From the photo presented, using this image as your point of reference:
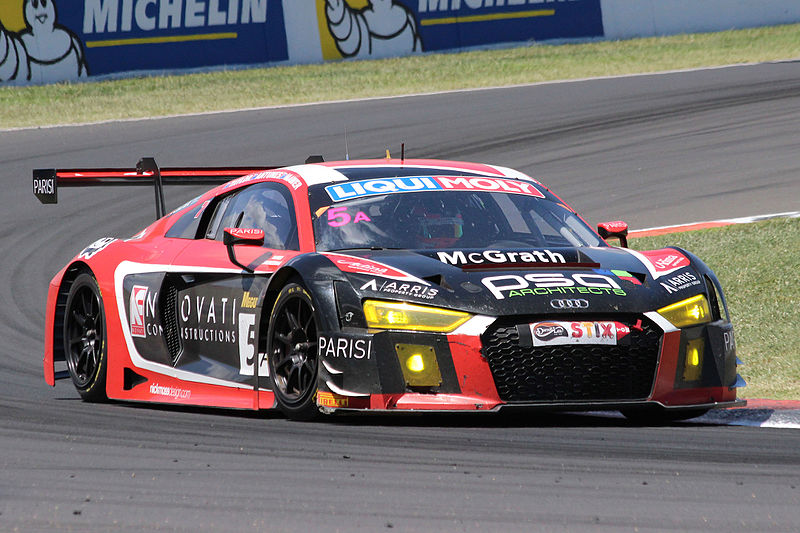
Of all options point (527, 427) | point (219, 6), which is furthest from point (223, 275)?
point (219, 6)

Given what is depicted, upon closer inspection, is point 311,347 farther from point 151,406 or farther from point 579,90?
point 579,90

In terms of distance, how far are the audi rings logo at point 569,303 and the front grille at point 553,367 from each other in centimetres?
5

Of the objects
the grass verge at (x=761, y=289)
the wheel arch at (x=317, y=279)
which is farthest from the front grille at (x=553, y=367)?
the grass verge at (x=761, y=289)

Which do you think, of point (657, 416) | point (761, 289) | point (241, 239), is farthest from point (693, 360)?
point (761, 289)

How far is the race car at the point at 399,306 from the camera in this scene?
5.27 m

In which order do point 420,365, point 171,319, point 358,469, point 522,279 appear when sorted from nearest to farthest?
point 358,469 < point 420,365 < point 522,279 < point 171,319

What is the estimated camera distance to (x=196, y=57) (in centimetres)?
2309

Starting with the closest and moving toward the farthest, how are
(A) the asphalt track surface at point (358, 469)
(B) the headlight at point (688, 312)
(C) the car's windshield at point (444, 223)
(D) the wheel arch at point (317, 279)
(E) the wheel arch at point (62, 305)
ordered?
(A) the asphalt track surface at point (358, 469) → (D) the wheel arch at point (317, 279) → (B) the headlight at point (688, 312) → (C) the car's windshield at point (444, 223) → (E) the wheel arch at point (62, 305)

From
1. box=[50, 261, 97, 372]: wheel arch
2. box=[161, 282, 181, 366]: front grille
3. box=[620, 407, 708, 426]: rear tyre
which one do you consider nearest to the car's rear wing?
box=[50, 261, 97, 372]: wheel arch

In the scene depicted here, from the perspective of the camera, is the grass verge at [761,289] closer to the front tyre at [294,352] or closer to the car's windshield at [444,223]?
the car's windshield at [444,223]

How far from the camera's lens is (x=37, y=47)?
866 inches

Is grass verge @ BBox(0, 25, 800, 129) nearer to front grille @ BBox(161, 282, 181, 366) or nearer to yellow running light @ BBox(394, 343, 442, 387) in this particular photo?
front grille @ BBox(161, 282, 181, 366)

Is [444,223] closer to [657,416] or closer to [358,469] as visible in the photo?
[657,416]

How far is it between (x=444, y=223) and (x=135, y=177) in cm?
267
